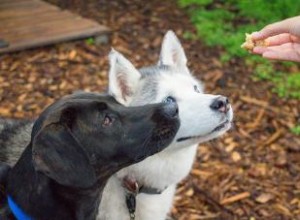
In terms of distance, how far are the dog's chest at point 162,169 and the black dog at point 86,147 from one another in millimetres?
504

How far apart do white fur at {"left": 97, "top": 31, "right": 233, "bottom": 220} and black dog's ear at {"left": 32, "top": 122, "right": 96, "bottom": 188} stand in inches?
28.5

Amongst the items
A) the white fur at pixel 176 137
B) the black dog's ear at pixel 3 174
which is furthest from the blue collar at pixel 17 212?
the white fur at pixel 176 137

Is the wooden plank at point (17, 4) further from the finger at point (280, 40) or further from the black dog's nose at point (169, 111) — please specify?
the black dog's nose at point (169, 111)

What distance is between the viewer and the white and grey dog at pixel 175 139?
10.3 feet

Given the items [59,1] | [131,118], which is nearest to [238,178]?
[131,118]

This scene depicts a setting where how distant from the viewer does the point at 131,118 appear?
8.91 feet

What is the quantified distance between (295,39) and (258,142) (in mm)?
1756

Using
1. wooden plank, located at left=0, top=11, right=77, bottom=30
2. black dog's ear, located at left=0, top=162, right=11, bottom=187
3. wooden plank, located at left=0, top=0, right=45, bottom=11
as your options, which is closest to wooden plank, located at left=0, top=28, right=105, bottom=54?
wooden plank, located at left=0, top=11, right=77, bottom=30

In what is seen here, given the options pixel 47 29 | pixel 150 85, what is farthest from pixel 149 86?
pixel 47 29

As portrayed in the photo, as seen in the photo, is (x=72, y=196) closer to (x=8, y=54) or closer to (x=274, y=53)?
(x=274, y=53)

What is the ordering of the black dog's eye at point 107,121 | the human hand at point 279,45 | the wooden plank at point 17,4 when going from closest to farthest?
the black dog's eye at point 107,121 < the human hand at point 279,45 < the wooden plank at point 17,4

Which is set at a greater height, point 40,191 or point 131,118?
point 131,118

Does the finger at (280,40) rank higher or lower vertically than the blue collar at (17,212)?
higher

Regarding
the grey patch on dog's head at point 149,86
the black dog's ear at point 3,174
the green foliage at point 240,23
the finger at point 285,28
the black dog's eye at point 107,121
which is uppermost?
the finger at point 285,28
